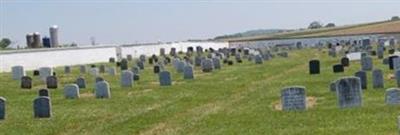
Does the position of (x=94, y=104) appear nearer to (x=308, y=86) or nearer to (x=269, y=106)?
(x=269, y=106)

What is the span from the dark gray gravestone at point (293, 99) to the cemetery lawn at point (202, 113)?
278 millimetres

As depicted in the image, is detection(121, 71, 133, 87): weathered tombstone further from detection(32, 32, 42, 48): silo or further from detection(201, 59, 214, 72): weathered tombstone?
detection(32, 32, 42, 48): silo

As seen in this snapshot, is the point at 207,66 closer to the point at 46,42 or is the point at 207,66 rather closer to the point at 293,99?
the point at 293,99

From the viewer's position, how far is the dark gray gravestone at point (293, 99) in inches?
622

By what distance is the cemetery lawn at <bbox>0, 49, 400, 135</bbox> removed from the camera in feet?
44.7

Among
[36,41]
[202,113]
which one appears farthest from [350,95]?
[36,41]

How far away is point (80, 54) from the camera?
52750mm

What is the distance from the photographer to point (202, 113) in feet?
54.1

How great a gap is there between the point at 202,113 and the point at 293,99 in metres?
1.95

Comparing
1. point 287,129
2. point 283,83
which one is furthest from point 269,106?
point 283,83

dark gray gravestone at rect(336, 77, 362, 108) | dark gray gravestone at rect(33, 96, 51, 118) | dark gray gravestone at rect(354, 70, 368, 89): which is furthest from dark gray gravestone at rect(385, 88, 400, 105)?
dark gray gravestone at rect(33, 96, 51, 118)

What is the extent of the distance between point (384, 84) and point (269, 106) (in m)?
4.76

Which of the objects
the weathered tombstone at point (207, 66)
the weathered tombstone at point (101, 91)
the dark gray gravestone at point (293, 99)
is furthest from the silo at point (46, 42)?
the dark gray gravestone at point (293, 99)

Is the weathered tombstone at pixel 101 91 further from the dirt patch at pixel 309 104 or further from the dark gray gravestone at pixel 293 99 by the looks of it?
the dark gray gravestone at pixel 293 99
